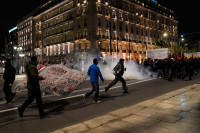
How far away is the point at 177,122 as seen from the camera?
4.35 m

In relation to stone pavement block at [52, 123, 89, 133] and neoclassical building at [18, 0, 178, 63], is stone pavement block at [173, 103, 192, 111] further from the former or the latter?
neoclassical building at [18, 0, 178, 63]

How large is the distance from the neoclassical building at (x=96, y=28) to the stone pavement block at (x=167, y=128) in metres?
35.3

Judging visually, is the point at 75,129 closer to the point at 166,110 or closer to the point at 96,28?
the point at 166,110

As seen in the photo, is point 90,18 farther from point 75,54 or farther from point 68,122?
point 68,122

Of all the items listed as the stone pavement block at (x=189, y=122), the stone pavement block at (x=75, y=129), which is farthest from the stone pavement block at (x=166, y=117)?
the stone pavement block at (x=75, y=129)

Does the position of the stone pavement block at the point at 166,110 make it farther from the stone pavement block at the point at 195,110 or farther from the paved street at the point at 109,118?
the stone pavement block at the point at 195,110

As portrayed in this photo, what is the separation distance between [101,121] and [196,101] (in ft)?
12.8

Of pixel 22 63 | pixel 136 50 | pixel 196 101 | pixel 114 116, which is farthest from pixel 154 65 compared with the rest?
pixel 22 63

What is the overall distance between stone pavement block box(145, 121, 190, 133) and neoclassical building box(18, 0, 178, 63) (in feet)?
116

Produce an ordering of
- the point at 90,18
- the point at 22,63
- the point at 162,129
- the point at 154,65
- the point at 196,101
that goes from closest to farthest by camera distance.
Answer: the point at 162,129, the point at 196,101, the point at 154,65, the point at 90,18, the point at 22,63

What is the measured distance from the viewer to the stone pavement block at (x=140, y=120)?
4.35m

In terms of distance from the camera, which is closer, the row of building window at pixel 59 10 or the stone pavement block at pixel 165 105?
the stone pavement block at pixel 165 105

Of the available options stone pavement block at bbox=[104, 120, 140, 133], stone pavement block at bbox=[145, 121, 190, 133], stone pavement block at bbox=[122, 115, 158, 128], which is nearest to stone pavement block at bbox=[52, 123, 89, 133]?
stone pavement block at bbox=[104, 120, 140, 133]

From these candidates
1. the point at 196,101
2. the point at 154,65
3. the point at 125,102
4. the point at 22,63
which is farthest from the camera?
the point at 22,63
